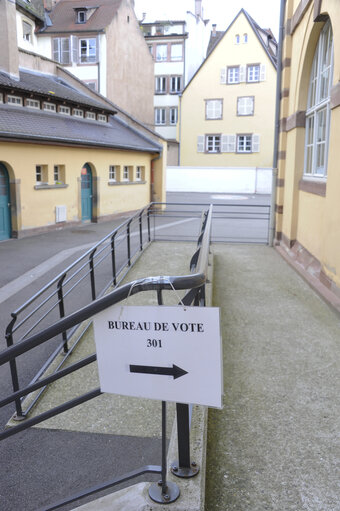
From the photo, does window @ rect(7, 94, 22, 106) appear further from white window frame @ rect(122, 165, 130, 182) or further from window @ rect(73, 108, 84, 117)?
white window frame @ rect(122, 165, 130, 182)

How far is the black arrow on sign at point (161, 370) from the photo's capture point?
6.89 ft

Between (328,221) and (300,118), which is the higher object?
(300,118)

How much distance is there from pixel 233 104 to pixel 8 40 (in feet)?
82.6

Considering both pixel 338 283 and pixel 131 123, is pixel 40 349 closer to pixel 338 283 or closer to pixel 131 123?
pixel 338 283

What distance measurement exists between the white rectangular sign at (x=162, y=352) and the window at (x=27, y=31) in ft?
106

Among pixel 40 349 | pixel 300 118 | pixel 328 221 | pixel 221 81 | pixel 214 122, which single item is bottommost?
pixel 40 349

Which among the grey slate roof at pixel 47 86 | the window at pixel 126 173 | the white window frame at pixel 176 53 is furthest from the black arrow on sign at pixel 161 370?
the white window frame at pixel 176 53

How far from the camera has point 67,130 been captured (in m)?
19.7

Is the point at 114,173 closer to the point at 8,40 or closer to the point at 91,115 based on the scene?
Result: the point at 91,115

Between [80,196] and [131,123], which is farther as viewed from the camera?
[131,123]

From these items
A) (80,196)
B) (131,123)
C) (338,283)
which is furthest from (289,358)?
(131,123)

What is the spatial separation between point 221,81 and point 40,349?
126 ft

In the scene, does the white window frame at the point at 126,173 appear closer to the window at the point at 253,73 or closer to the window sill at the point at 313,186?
the window sill at the point at 313,186

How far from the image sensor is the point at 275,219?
13.2 metres
